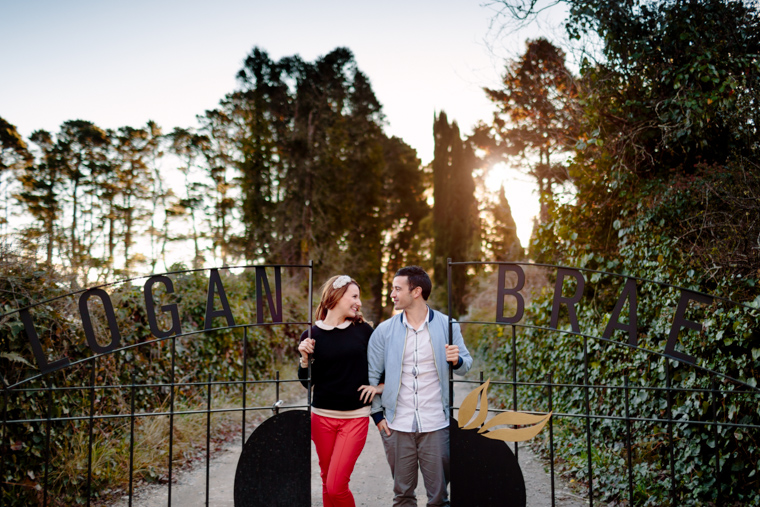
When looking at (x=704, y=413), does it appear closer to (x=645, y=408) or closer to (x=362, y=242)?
(x=645, y=408)

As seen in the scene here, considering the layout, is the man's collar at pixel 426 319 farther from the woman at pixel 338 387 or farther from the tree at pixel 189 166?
the tree at pixel 189 166

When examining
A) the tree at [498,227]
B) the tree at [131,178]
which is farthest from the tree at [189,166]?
the tree at [498,227]

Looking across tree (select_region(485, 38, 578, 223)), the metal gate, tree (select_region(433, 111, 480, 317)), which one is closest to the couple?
the metal gate

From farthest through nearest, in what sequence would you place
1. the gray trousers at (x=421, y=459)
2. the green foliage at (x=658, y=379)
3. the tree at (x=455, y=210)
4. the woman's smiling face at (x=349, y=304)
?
the tree at (x=455, y=210) → the green foliage at (x=658, y=379) → the woman's smiling face at (x=349, y=304) → the gray trousers at (x=421, y=459)

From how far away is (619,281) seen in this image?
524 centimetres

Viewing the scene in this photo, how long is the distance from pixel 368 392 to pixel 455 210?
20.1 metres

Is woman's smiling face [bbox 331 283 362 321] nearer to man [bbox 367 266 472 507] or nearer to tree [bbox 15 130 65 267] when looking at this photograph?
man [bbox 367 266 472 507]

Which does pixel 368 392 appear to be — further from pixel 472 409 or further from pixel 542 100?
pixel 542 100

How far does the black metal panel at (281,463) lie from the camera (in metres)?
3.25

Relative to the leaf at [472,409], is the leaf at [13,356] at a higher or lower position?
higher

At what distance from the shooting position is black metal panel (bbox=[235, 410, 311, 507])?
3.25 metres

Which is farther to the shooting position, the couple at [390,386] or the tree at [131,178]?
the tree at [131,178]

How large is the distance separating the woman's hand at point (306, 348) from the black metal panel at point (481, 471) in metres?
1.05

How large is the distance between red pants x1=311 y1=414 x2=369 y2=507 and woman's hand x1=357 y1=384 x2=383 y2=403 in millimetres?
142
